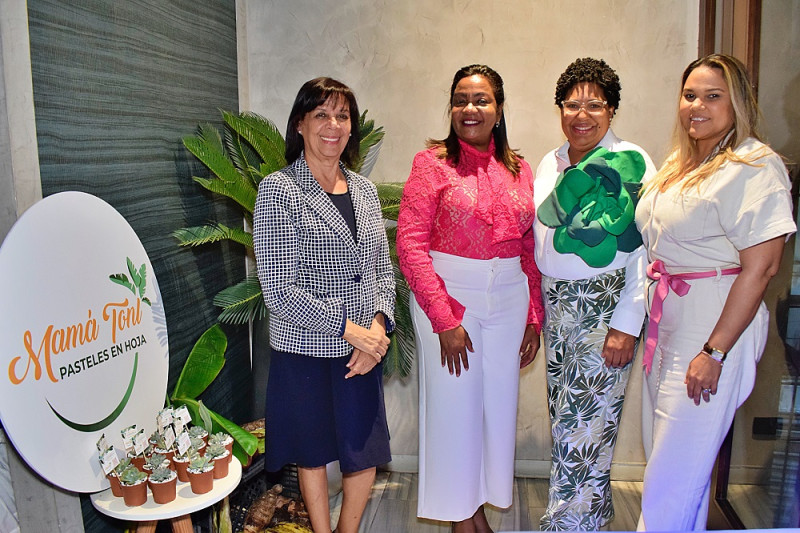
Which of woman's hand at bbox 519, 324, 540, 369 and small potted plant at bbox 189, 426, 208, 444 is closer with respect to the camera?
small potted plant at bbox 189, 426, 208, 444

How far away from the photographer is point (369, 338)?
2193 mm

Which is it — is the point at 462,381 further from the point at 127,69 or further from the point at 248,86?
the point at 248,86

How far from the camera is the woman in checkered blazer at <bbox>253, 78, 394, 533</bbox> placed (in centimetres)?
209

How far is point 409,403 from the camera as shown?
342 cm

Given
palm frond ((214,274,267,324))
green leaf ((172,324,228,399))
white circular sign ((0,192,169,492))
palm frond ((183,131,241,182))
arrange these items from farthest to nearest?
palm frond ((214,274,267,324)) < palm frond ((183,131,241,182)) < green leaf ((172,324,228,399)) < white circular sign ((0,192,169,492))

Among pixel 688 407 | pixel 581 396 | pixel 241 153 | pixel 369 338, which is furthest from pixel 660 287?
pixel 241 153

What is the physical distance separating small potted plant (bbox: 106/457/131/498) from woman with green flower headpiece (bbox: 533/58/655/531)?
4.71 feet

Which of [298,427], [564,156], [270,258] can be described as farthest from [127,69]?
[564,156]

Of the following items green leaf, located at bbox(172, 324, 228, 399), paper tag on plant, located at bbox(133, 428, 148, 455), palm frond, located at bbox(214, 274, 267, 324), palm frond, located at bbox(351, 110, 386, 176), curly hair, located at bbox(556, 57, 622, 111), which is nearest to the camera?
paper tag on plant, located at bbox(133, 428, 148, 455)

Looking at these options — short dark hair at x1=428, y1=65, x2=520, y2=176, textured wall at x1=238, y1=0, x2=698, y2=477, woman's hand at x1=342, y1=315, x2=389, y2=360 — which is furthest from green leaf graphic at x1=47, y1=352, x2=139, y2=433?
textured wall at x1=238, y1=0, x2=698, y2=477

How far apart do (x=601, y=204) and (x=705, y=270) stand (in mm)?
406

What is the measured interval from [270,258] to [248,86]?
1.55m

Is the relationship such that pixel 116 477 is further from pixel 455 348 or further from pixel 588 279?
pixel 588 279

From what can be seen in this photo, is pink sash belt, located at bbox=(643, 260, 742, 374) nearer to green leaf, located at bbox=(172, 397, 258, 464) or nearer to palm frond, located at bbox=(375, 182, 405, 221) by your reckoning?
palm frond, located at bbox=(375, 182, 405, 221)
